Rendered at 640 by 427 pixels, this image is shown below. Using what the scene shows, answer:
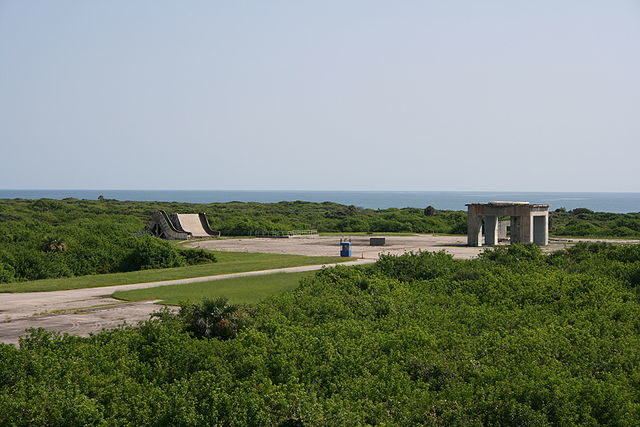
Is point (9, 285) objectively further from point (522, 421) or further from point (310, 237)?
point (310, 237)

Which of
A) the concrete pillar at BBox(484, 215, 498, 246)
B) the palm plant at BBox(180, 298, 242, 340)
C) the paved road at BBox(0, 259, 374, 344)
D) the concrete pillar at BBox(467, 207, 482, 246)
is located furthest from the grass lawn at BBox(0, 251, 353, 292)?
the concrete pillar at BBox(484, 215, 498, 246)

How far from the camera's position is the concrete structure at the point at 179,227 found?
183 feet

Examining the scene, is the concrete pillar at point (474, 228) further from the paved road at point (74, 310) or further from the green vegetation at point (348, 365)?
the green vegetation at point (348, 365)

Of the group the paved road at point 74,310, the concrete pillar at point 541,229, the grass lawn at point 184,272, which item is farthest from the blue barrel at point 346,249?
the concrete pillar at point 541,229

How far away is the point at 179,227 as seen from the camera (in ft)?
189

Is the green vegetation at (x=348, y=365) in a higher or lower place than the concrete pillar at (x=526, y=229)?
lower

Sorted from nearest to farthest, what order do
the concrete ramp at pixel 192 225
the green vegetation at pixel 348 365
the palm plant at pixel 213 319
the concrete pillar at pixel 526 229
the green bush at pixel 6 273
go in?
the green vegetation at pixel 348 365, the palm plant at pixel 213 319, the green bush at pixel 6 273, the concrete pillar at pixel 526 229, the concrete ramp at pixel 192 225

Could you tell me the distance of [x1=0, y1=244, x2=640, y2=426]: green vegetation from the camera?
10617 millimetres

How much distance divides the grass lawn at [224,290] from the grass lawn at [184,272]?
3.29 meters

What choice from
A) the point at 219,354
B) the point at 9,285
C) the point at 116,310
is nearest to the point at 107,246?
the point at 9,285

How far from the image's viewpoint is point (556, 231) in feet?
207

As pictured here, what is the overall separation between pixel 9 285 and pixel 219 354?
17322mm

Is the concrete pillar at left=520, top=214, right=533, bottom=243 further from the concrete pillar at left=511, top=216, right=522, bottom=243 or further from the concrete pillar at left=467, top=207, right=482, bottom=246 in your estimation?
the concrete pillar at left=467, top=207, right=482, bottom=246

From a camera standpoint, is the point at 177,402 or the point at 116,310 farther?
the point at 116,310
